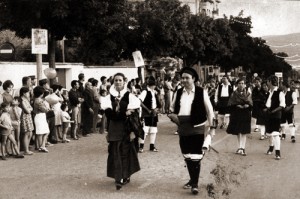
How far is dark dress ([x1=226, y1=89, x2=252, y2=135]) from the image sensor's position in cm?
1411

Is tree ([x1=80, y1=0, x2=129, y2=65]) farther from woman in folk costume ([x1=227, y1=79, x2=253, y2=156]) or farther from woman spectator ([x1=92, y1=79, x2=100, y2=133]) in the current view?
woman in folk costume ([x1=227, y1=79, x2=253, y2=156])

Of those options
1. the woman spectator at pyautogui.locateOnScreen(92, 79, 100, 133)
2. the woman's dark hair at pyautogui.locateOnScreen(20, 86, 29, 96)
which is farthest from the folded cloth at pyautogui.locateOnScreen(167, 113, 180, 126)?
the woman spectator at pyautogui.locateOnScreen(92, 79, 100, 133)

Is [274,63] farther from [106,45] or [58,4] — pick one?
[58,4]

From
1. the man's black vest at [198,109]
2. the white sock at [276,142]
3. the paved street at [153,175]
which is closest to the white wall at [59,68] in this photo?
the paved street at [153,175]

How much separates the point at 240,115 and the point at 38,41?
6.68 meters

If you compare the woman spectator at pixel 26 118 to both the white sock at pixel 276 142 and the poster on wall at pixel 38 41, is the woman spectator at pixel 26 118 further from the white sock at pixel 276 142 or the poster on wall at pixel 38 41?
Result: the white sock at pixel 276 142

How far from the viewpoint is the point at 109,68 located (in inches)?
1254

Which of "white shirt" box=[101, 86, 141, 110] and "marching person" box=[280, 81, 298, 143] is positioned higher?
"white shirt" box=[101, 86, 141, 110]


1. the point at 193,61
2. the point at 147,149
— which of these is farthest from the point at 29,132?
the point at 193,61

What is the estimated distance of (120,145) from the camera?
9.57m

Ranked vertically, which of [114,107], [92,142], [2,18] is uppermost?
[2,18]

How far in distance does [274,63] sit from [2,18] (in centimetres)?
6712

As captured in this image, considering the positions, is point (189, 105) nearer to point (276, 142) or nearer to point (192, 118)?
point (192, 118)

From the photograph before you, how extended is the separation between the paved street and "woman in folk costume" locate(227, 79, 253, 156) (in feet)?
1.63
